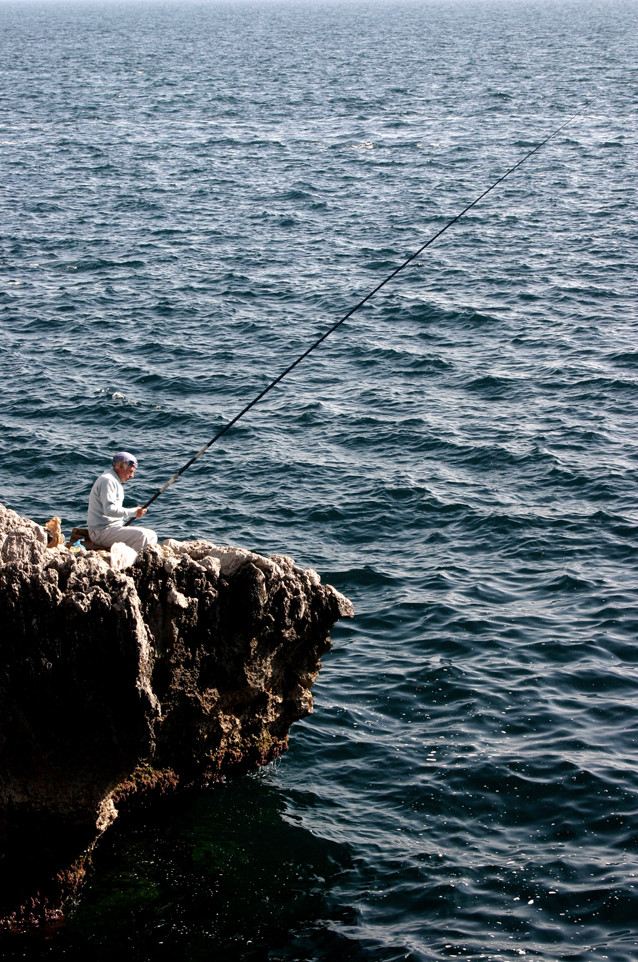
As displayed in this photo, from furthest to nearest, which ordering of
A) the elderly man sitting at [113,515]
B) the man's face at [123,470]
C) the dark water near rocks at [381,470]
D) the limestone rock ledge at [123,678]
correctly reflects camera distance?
the man's face at [123,470] → the elderly man sitting at [113,515] → the dark water near rocks at [381,470] → the limestone rock ledge at [123,678]

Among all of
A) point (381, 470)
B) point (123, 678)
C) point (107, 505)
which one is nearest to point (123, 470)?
point (107, 505)

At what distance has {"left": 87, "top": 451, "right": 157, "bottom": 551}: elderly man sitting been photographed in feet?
46.4

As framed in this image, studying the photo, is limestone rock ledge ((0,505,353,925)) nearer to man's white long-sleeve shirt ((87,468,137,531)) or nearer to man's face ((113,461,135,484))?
man's white long-sleeve shirt ((87,468,137,531))

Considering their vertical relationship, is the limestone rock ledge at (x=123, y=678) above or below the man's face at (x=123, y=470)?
below

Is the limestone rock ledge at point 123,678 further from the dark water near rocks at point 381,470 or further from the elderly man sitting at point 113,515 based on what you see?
the dark water near rocks at point 381,470

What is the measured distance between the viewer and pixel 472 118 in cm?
6850

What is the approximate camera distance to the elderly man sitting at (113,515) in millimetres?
14141

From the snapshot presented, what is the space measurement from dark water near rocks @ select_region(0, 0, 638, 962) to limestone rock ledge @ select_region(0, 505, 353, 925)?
2.95 ft

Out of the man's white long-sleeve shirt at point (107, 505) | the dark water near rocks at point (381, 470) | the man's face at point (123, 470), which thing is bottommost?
the dark water near rocks at point (381, 470)

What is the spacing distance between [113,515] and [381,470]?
11896 millimetres

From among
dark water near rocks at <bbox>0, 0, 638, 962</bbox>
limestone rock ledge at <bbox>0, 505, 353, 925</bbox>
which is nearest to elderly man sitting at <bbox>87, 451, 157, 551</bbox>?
limestone rock ledge at <bbox>0, 505, 353, 925</bbox>

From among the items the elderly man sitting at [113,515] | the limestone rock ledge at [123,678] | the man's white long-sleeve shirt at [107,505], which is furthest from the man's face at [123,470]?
the limestone rock ledge at [123,678]

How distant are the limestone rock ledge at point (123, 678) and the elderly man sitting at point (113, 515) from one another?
0.69 m

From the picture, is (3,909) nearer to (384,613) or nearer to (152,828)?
(152,828)
